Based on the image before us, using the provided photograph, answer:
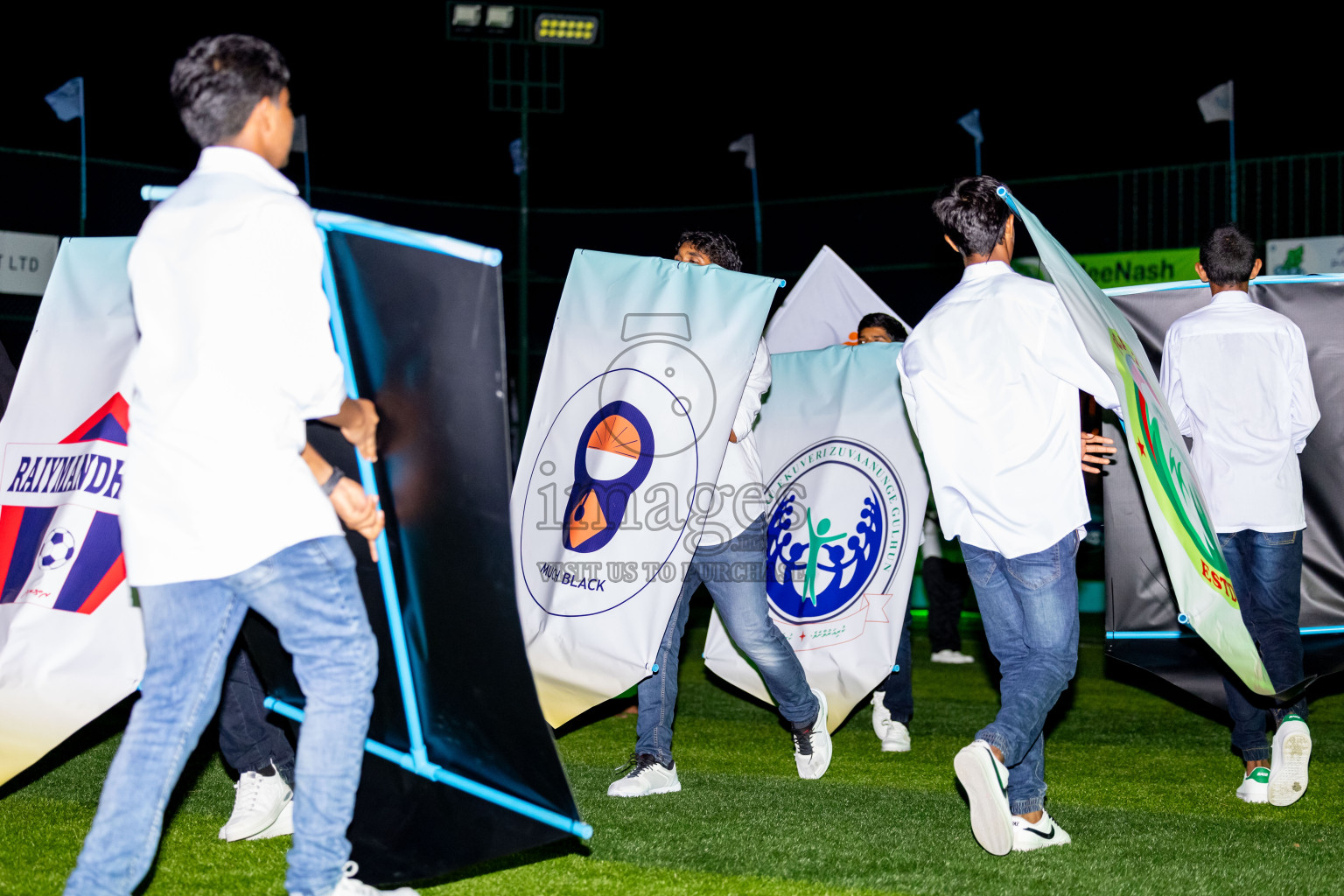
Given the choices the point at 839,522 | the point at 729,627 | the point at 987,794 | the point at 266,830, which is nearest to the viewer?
the point at 987,794

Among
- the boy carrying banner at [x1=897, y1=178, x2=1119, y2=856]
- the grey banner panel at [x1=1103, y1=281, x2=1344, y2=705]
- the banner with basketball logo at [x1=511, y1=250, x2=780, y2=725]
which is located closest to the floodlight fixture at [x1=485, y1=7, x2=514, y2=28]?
the banner with basketball logo at [x1=511, y1=250, x2=780, y2=725]

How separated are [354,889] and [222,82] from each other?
1.59m

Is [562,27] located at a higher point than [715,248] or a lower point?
higher

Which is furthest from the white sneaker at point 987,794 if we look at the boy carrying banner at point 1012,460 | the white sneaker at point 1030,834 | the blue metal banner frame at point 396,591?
the blue metal banner frame at point 396,591

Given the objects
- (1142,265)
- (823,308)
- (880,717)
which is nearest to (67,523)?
(880,717)

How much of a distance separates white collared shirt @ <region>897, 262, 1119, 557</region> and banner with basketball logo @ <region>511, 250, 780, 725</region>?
3.01 feet

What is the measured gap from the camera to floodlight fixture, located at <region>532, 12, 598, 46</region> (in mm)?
10406

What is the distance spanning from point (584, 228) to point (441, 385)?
8753 millimetres

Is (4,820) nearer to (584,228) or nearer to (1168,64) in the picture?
(584,228)

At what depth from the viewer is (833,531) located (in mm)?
5109

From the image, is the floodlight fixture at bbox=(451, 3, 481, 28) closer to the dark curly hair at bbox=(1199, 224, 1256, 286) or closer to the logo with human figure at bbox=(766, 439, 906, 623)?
the logo with human figure at bbox=(766, 439, 906, 623)

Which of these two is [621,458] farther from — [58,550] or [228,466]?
[228,466]

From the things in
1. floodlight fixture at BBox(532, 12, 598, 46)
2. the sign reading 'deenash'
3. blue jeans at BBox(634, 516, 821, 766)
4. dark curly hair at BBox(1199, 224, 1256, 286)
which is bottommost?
blue jeans at BBox(634, 516, 821, 766)

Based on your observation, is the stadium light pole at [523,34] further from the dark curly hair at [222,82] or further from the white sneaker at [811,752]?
the dark curly hair at [222,82]
